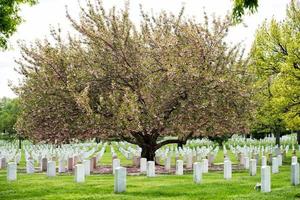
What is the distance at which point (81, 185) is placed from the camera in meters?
14.5

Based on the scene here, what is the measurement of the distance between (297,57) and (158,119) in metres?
8.25

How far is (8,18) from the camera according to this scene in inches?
626

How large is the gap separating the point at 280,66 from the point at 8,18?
15590 mm

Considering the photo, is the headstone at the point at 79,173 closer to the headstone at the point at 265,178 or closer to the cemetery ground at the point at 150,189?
the cemetery ground at the point at 150,189

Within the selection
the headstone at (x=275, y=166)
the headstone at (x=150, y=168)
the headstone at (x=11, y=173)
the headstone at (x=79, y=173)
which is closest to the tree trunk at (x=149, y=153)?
the headstone at (x=150, y=168)

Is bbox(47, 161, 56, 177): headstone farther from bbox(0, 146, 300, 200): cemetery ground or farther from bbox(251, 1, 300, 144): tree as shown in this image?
bbox(251, 1, 300, 144): tree

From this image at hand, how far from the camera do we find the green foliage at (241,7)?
10.7 metres

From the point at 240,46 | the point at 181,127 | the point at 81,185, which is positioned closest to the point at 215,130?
the point at 181,127

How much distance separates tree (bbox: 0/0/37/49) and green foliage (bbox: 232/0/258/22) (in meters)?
7.58

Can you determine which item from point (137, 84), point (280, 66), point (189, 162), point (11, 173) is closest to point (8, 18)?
point (11, 173)

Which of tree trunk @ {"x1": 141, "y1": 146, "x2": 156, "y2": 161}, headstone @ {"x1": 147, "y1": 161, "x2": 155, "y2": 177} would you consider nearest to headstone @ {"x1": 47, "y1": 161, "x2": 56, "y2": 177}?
headstone @ {"x1": 147, "y1": 161, "x2": 155, "y2": 177}

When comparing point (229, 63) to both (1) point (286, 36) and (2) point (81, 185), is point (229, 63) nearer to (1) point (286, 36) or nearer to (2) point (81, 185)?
(1) point (286, 36)

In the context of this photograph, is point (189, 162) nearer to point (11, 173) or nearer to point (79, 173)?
point (79, 173)

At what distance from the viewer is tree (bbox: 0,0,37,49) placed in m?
15.6
